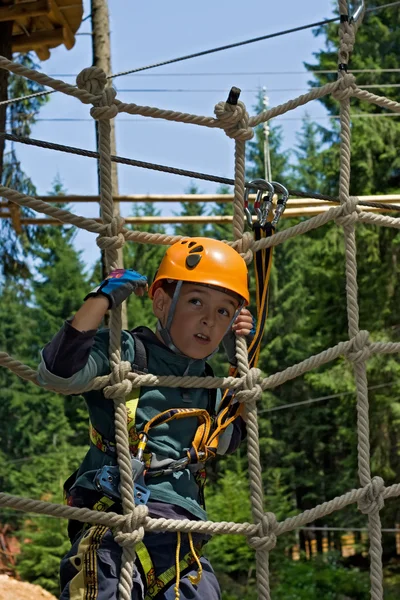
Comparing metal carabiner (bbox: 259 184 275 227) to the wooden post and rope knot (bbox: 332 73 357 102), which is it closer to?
rope knot (bbox: 332 73 357 102)

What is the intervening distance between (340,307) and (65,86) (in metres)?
12.0

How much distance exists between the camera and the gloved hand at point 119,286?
189 cm

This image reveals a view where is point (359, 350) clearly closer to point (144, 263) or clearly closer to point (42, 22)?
point (42, 22)

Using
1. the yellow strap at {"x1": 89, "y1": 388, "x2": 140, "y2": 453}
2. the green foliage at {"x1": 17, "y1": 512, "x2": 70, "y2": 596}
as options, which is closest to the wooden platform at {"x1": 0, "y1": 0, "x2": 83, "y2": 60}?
the yellow strap at {"x1": 89, "y1": 388, "x2": 140, "y2": 453}

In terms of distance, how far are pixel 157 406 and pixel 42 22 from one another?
429 cm

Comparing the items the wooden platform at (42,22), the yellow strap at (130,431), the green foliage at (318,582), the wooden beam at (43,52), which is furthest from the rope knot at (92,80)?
the green foliage at (318,582)

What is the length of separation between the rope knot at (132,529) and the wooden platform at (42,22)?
3.98m

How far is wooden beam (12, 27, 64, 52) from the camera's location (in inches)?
220

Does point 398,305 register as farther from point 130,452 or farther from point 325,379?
point 130,452

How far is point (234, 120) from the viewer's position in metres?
2.30

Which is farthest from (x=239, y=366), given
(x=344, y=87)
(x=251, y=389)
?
(x=344, y=87)

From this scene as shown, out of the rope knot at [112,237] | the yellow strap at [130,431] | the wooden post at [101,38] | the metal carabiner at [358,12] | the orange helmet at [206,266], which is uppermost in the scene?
the wooden post at [101,38]

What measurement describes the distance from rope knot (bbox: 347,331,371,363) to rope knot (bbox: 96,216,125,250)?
26.0 inches

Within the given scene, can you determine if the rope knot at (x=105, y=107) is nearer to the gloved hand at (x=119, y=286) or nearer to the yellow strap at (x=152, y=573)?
the gloved hand at (x=119, y=286)
